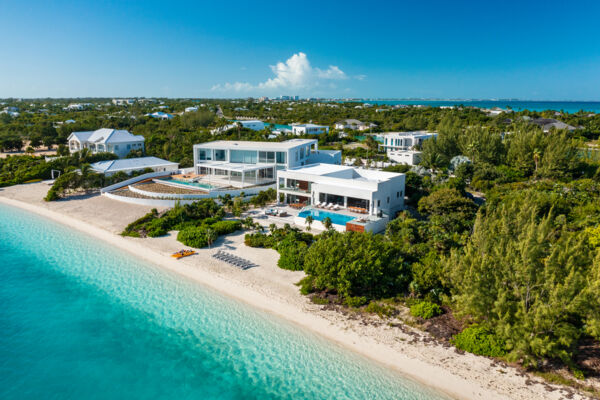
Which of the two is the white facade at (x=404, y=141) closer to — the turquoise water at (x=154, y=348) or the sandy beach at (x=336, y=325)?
the sandy beach at (x=336, y=325)

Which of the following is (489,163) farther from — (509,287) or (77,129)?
(77,129)

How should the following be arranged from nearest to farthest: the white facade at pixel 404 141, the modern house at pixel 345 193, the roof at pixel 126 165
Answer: the modern house at pixel 345 193, the roof at pixel 126 165, the white facade at pixel 404 141

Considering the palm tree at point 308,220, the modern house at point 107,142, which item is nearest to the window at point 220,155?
the palm tree at point 308,220

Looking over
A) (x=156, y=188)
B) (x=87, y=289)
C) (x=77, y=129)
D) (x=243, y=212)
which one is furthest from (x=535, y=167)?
(x=77, y=129)

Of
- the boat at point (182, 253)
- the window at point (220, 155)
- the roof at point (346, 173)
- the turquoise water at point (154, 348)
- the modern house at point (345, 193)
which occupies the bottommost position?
the turquoise water at point (154, 348)

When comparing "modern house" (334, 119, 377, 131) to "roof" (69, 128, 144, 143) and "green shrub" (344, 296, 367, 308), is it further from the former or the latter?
"green shrub" (344, 296, 367, 308)

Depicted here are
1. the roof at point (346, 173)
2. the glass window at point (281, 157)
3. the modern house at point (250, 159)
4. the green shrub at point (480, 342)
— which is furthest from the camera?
the glass window at point (281, 157)

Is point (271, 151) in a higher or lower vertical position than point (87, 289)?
higher
